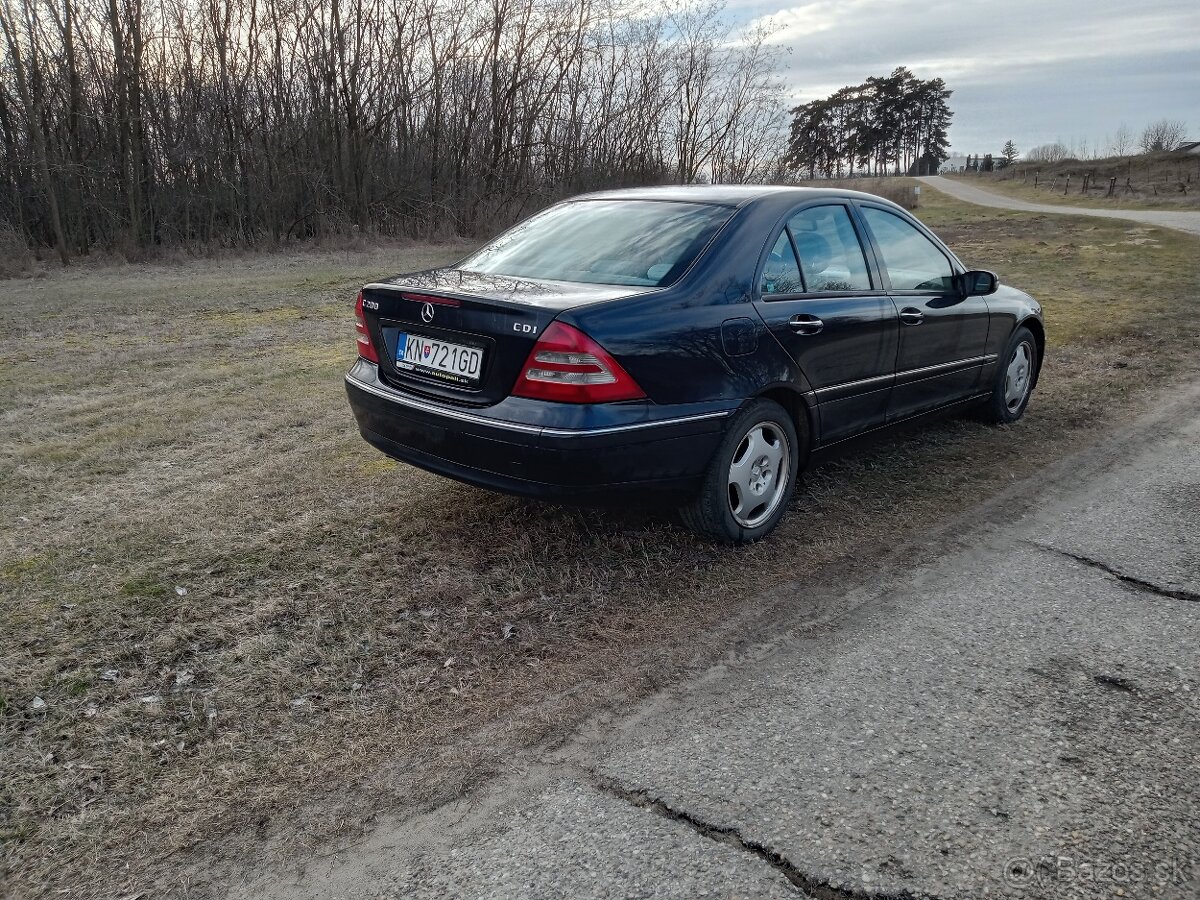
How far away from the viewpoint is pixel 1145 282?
13055 mm

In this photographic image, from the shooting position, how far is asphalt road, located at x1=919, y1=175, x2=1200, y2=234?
79.8 feet

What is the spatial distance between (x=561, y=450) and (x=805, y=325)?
1.40 metres

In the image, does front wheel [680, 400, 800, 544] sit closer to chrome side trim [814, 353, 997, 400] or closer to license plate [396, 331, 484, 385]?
chrome side trim [814, 353, 997, 400]

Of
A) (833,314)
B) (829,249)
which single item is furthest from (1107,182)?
(833,314)

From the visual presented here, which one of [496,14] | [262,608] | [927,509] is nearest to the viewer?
[262,608]

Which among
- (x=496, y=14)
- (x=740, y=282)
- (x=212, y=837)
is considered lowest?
(x=212, y=837)

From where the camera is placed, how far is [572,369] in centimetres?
317

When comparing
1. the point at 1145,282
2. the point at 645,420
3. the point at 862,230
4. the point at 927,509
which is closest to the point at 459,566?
the point at 645,420

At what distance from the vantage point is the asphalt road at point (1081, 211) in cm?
2431

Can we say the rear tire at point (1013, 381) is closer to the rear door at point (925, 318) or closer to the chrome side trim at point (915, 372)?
the chrome side trim at point (915, 372)

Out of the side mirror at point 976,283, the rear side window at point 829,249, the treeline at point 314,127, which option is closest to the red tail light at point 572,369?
the rear side window at point 829,249

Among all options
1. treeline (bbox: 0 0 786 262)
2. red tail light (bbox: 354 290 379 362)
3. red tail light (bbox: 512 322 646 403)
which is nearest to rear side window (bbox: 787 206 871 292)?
red tail light (bbox: 512 322 646 403)

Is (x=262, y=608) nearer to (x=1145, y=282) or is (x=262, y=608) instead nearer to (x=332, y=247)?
(x=1145, y=282)

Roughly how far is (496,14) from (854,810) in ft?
85.0
